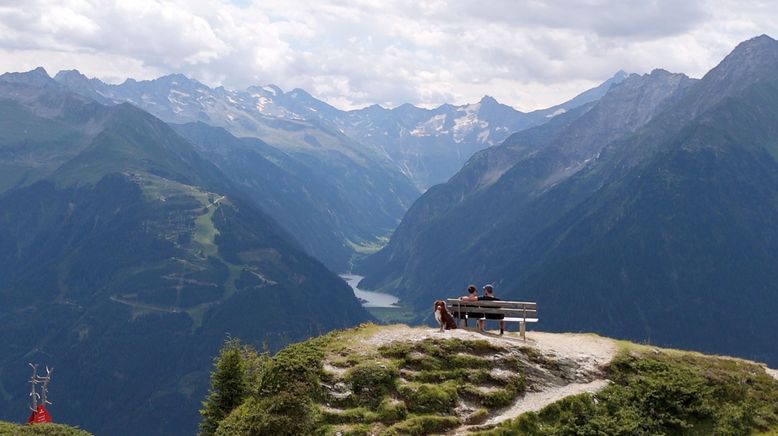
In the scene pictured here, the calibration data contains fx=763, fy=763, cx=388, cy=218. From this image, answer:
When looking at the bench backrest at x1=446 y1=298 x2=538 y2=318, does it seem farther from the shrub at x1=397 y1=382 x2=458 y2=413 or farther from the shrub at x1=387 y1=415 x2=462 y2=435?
the shrub at x1=387 y1=415 x2=462 y2=435

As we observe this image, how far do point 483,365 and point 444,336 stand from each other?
315 centimetres

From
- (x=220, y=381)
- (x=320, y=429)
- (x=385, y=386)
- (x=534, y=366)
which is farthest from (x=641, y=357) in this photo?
(x=220, y=381)

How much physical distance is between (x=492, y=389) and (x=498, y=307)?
822cm

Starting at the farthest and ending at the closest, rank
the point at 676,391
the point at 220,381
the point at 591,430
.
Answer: the point at 220,381 < the point at 676,391 < the point at 591,430

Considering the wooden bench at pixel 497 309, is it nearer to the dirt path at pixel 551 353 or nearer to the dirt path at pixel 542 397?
the dirt path at pixel 551 353

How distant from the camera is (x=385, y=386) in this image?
1427 inches

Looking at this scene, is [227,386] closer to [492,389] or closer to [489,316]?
[489,316]

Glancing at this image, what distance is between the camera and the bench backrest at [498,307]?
44.3m

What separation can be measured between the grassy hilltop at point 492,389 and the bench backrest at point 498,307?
8.47ft

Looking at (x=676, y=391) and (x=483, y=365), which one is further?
(x=483, y=365)

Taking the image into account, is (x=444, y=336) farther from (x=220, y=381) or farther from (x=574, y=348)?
(x=220, y=381)

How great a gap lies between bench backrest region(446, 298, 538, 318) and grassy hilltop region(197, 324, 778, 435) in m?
2.58

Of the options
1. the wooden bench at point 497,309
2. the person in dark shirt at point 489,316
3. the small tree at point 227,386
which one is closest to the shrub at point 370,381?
the wooden bench at point 497,309

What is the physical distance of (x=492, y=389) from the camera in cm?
3684
